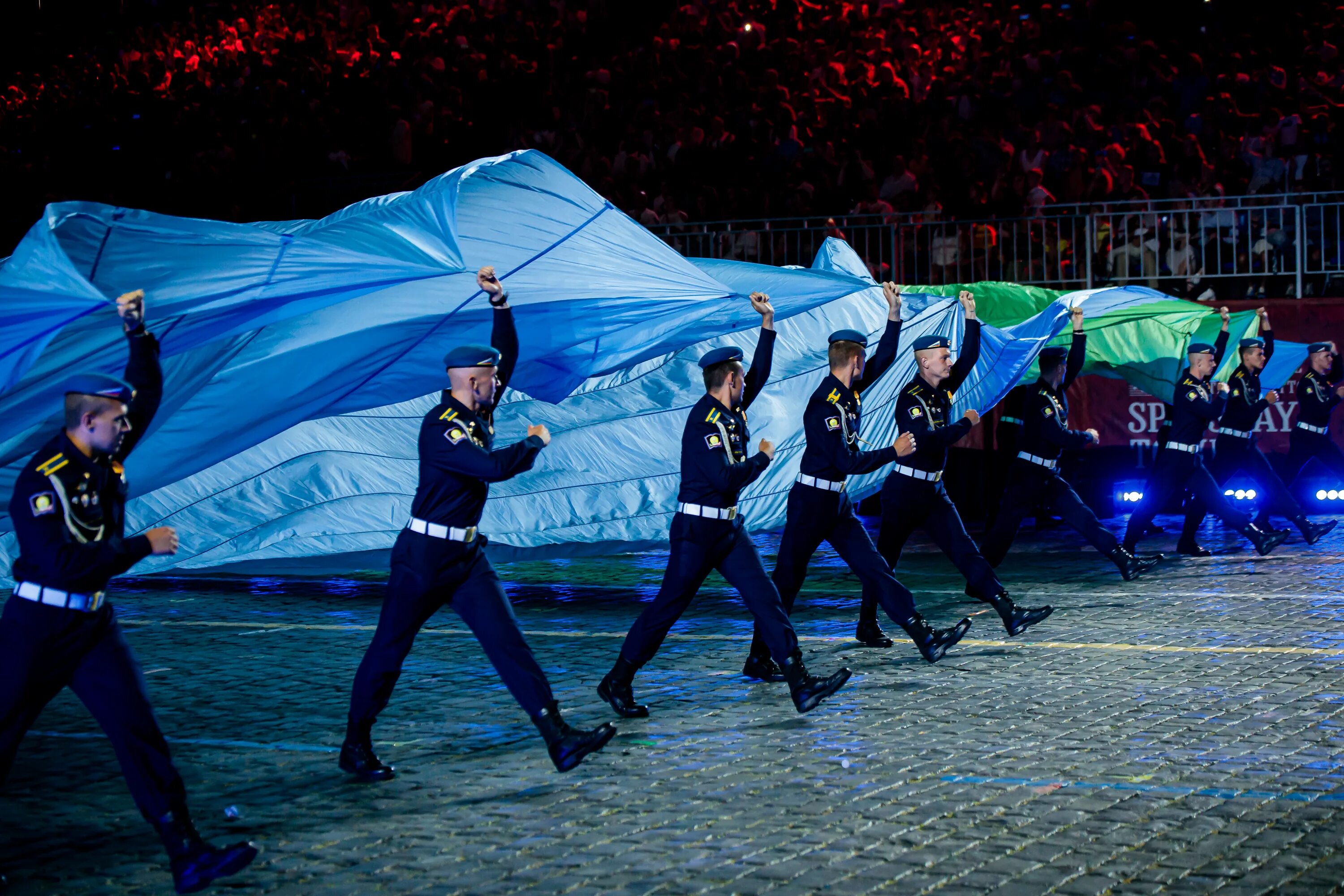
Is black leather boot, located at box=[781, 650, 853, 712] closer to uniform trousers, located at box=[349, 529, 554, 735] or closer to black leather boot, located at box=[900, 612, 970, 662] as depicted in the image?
black leather boot, located at box=[900, 612, 970, 662]

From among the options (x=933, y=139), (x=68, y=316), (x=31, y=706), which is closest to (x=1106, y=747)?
(x=31, y=706)

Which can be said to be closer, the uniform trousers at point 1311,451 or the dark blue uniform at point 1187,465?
the dark blue uniform at point 1187,465

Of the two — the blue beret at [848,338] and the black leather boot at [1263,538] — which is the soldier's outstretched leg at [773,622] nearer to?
the blue beret at [848,338]

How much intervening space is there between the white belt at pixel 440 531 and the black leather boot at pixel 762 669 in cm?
255

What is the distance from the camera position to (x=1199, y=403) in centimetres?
1291

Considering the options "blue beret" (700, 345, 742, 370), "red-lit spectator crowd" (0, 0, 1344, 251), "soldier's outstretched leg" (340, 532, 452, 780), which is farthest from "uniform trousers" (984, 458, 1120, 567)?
"red-lit spectator crowd" (0, 0, 1344, 251)

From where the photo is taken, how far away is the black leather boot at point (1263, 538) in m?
13.0

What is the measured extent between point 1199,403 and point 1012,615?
4.88 m

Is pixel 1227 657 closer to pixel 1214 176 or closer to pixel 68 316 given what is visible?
pixel 68 316

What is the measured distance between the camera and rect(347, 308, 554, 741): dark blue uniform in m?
6.12

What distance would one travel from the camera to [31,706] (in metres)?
4.92

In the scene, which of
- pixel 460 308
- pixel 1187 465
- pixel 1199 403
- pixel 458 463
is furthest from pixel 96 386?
pixel 1187 465

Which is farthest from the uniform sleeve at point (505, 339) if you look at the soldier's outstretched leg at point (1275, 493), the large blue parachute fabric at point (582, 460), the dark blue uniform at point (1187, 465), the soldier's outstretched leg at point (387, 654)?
the soldier's outstretched leg at point (1275, 493)

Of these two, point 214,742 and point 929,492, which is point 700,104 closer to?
point 929,492
